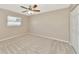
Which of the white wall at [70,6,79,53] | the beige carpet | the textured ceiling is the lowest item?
the beige carpet

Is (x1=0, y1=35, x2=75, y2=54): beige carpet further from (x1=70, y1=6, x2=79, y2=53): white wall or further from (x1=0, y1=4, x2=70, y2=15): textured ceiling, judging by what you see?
(x1=0, y1=4, x2=70, y2=15): textured ceiling

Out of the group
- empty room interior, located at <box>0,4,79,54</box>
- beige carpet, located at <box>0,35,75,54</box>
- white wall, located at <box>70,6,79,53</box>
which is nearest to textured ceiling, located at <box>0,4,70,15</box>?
empty room interior, located at <box>0,4,79,54</box>

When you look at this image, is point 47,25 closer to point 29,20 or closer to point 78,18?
point 29,20

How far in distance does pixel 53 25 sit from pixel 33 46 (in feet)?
1.18

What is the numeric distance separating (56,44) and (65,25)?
0.84 ft

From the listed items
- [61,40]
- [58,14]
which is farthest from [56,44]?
[58,14]

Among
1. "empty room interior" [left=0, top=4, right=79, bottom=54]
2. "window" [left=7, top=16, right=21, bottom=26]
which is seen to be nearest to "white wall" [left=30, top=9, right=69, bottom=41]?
"empty room interior" [left=0, top=4, right=79, bottom=54]

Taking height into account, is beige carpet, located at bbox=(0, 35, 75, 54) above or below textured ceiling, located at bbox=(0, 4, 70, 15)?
below

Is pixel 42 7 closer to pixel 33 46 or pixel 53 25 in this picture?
pixel 53 25

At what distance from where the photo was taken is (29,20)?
4.66ft

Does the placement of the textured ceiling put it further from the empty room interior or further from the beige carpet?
the beige carpet

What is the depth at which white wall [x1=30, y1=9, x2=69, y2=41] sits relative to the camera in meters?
1.39

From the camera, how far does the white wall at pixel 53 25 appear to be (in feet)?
4.57
